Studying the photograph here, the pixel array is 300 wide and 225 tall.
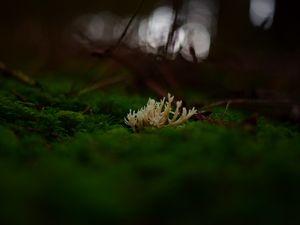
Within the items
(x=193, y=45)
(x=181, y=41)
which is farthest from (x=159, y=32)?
(x=193, y=45)

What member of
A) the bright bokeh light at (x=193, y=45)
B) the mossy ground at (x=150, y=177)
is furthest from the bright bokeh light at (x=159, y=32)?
the mossy ground at (x=150, y=177)

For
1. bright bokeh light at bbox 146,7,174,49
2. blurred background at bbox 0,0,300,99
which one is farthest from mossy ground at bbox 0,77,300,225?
bright bokeh light at bbox 146,7,174,49

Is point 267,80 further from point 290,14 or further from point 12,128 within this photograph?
point 12,128

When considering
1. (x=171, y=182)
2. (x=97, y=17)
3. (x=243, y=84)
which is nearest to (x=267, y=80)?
(x=243, y=84)

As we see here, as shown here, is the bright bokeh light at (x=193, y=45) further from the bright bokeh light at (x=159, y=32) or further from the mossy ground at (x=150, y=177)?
the mossy ground at (x=150, y=177)

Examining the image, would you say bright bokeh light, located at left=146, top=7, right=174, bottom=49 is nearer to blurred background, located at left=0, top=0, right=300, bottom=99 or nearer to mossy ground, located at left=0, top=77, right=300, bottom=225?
blurred background, located at left=0, top=0, right=300, bottom=99

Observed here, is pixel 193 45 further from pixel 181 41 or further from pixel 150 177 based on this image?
pixel 150 177

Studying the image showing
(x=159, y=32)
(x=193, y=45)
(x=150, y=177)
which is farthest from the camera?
(x=159, y=32)
